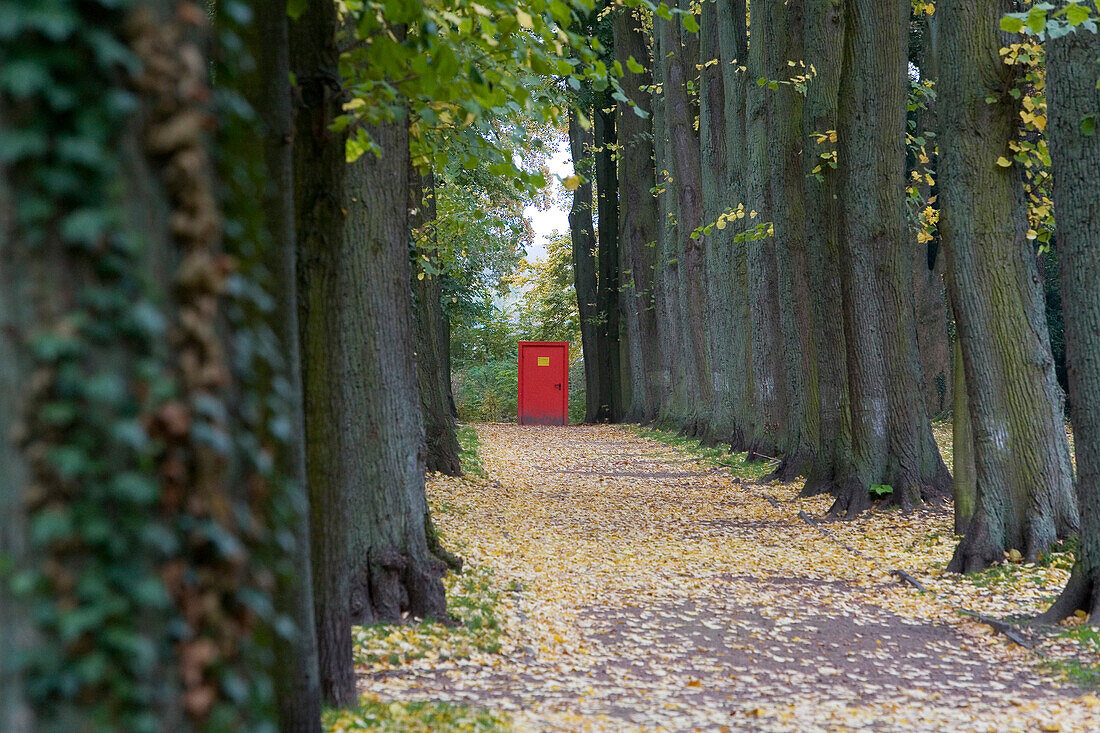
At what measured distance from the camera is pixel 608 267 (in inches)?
1325

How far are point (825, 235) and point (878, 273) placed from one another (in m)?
1.43

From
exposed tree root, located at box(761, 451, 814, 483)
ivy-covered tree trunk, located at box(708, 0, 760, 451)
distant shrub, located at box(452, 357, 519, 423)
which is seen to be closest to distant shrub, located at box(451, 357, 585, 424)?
distant shrub, located at box(452, 357, 519, 423)

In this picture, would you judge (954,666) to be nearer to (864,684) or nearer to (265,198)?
(864,684)

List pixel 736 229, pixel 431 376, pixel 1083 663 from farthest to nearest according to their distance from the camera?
pixel 736 229 < pixel 431 376 < pixel 1083 663

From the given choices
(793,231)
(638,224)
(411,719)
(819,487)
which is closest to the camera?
(411,719)

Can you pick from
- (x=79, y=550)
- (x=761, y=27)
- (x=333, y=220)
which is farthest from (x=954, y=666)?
(x=761, y=27)

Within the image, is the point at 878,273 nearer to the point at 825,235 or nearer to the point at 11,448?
the point at 825,235

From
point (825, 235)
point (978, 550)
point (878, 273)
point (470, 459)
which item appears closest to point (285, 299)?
point (978, 550)

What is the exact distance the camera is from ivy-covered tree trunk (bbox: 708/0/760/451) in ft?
59.6

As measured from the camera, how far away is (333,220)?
4.34 metres

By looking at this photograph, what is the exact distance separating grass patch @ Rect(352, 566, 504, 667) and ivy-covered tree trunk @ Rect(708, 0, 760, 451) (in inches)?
461

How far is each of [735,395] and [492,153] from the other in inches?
572

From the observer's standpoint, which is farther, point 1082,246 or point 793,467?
point 793,467

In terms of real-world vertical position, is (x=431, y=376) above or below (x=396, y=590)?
above
